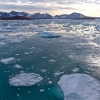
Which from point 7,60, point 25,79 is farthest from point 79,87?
point 7,60

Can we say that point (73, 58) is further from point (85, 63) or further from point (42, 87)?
point (42, 87)

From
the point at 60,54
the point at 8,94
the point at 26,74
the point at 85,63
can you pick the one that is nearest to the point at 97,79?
the point at 85,63

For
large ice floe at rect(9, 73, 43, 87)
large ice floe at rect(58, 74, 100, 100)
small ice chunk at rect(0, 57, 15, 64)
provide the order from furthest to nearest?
1. small ice chunk at rect(0, 57, 15, 64)
2. large ice floe at rect(9, 73, 43, 87)
3. large ice floe at rect(58, 74, 100, 100)

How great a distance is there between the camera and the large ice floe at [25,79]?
18.2ft

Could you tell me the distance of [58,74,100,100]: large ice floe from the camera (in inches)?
186

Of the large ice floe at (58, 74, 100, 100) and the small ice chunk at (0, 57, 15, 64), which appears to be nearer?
the large ice floe at (58, 74, 100, 100)

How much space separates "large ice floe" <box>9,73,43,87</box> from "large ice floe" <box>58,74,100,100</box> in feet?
2.70

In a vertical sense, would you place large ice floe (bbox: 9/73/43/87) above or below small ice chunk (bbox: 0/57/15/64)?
below

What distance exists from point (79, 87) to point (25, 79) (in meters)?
1.84

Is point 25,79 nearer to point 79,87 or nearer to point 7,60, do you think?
point 79,87

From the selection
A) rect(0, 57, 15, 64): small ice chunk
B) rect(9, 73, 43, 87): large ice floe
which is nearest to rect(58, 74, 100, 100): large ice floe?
rect(9, 73, 43, 87): large ice floe

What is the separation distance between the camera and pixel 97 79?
6016 mm

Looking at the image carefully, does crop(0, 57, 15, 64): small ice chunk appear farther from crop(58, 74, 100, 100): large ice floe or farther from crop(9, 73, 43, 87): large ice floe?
crop(58, 74, 100, 100): large ice floe

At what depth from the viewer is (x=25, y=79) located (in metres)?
5.83
